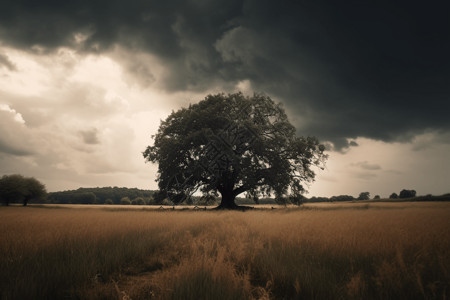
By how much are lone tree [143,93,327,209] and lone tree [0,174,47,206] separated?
138 ft

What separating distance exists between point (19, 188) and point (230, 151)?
51619 mm

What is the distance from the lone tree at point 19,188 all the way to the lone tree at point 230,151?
42.0 meters

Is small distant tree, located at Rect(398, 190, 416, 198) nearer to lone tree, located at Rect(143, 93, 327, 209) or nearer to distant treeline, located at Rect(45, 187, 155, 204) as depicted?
lone tree, located at Rect(143, 93, 327, 209)

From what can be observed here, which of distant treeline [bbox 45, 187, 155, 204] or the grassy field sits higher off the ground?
the grassy field

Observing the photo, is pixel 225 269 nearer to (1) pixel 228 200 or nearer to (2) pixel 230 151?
(2) pixel 230 151

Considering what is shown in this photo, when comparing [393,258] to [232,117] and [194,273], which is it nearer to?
[194,273]

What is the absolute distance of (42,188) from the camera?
4850 cm

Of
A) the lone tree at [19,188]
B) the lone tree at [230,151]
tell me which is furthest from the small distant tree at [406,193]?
the lone tree at [19,188]

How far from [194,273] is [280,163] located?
1827cm

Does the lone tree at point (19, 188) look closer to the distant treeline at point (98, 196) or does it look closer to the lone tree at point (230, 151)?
the distant treeline at point (98, 196)

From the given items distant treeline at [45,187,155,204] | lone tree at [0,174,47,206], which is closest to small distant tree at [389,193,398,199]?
distant treeline at [45,187,155,204]

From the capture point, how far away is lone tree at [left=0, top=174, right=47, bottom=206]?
41.9m

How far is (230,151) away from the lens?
1903 cm

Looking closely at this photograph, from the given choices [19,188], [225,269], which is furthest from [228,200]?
[19,188]
